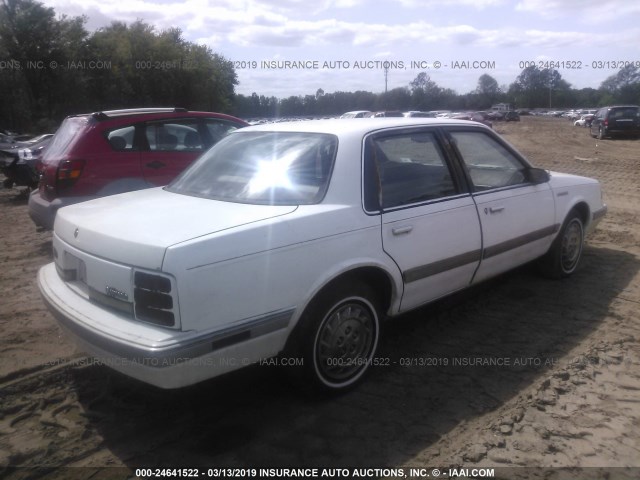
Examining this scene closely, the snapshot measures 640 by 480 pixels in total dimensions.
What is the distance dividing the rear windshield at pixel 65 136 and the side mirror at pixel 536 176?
480 cm

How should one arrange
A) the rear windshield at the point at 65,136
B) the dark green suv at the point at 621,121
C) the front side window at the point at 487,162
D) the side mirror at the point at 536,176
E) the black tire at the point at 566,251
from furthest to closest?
the dark green suv at the point at 621,121, the rear windshield at the point at 65,136, the black tire at the point at 566,251, the side mirror at the point at 536,176, the front side window at the point at 487,162

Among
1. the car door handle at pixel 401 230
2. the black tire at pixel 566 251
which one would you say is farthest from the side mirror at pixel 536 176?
the car door handle at pixel 401 230

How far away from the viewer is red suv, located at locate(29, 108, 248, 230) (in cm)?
598

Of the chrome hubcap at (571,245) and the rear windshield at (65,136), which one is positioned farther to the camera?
the rear windshield at (65,136)

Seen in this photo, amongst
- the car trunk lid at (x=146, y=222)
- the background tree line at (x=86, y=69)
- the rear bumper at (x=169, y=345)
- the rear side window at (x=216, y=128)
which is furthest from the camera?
the background tree line at (x=86, y=69)

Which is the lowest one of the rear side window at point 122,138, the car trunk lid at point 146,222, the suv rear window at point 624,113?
the car trunk lid at point 146,222

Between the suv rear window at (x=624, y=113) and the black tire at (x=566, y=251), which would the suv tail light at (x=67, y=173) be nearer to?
the black tire at (x=566, y=251)

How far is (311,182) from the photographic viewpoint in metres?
3.34

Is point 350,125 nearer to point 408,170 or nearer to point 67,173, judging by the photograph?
point 408,170

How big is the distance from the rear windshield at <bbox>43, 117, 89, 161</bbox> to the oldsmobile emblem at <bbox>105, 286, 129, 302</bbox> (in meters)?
3.85

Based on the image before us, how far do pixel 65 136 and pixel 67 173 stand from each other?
2.37 feet

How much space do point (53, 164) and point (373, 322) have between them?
4353 mm

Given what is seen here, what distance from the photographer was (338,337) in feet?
10.6

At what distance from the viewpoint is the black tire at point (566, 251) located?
5075 millimetres
